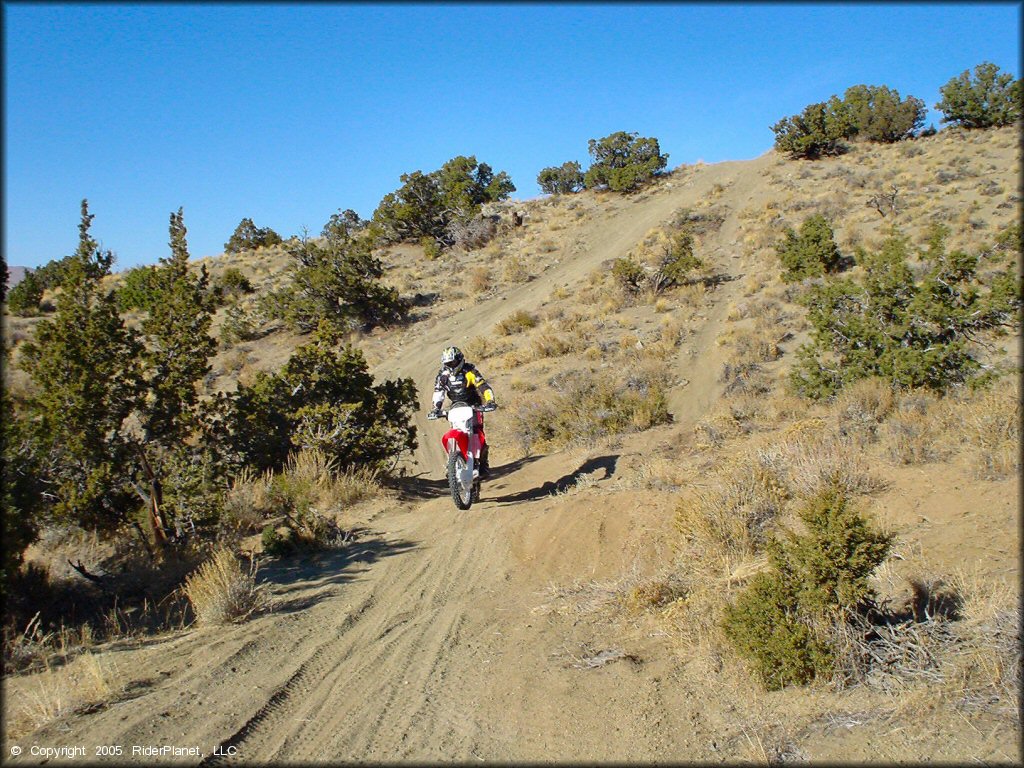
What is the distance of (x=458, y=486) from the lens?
27.4 feet

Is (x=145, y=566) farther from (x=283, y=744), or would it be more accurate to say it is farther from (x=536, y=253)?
(x=536, y=253)

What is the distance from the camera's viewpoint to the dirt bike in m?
8.28

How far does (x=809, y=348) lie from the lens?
12.3 m

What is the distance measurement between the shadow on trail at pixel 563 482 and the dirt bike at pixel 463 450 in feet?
2.71

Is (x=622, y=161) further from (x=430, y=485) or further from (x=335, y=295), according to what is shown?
(x=430, y=485)

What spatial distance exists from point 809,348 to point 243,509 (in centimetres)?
1000

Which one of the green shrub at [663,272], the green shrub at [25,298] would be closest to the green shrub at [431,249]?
the green shrub at [663,272]

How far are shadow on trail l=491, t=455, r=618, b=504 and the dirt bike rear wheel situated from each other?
0.79m

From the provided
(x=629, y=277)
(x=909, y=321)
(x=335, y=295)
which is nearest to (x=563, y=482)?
(x=909, y=321)

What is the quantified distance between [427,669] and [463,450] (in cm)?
407

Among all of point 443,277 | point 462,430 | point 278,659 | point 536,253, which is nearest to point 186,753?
point 278,659

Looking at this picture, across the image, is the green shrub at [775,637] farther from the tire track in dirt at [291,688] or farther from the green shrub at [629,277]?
the green shrub at [629,277]

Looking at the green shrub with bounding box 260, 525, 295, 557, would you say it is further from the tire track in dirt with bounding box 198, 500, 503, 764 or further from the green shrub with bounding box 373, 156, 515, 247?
the green shrub with bounding box 373, 156, 515, 247

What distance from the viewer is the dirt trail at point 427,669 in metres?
3.56
